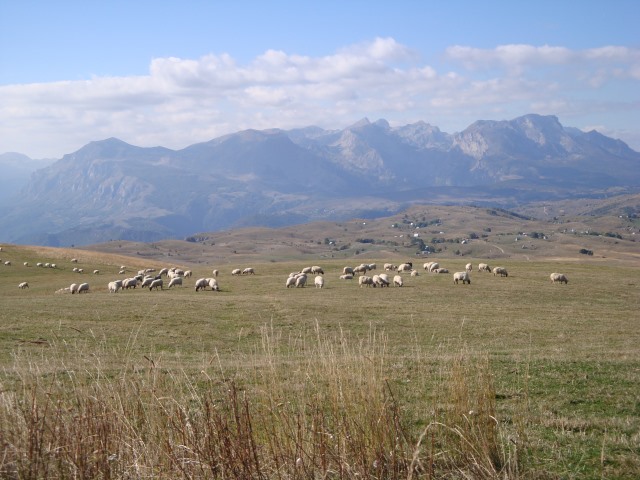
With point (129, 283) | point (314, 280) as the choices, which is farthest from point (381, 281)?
point (129, 283)

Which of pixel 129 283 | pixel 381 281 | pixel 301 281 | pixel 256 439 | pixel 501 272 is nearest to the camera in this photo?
pixel 256 439

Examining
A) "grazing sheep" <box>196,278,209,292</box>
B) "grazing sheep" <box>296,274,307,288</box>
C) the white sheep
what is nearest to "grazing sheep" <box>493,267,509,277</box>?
the white sheep

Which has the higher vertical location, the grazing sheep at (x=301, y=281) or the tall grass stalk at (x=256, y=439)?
the tall grass stalk at (x=256, y=439)

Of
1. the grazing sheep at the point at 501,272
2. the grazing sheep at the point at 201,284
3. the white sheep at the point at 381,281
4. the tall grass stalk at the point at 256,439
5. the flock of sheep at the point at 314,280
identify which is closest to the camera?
the tall grass stalk at the point at 256,439

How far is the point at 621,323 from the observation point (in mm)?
27422

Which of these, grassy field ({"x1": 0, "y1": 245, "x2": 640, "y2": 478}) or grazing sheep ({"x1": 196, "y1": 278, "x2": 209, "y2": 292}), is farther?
grazing sheep ({"x1": 196, "y1": 278, "x2": 209, "y2": 292})

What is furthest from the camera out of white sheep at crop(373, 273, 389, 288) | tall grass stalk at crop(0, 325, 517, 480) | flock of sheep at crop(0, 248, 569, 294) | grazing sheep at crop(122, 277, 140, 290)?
grazing sheep at crop(122, 277, 140, 290)

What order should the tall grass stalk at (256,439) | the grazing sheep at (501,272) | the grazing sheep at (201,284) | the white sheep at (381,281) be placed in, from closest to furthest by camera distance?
the tall grass stalk at (256,439), the white sheep at (381,281), the grazing sheep at (201,284), the grazing sheep at (501,272)

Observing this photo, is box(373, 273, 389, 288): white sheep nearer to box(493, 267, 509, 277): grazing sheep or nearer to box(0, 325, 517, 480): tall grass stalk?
box(493, 267, 509, 277): grazing sheep

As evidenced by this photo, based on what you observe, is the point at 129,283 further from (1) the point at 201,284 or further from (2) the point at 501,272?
(2) the point at 501,272

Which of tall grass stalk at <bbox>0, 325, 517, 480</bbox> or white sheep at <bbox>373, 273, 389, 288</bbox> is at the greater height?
tall grass stalk at <bbox>0, 325, 517, 480</bbox>

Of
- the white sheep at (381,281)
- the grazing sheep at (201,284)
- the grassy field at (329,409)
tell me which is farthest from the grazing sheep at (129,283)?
the grassy field at (329,409)

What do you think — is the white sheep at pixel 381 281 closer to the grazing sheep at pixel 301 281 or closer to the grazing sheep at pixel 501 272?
the grazing sheep at pixel 301 281

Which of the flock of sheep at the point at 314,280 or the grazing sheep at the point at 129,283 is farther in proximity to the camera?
the grazing sheep at the point at 129,283
